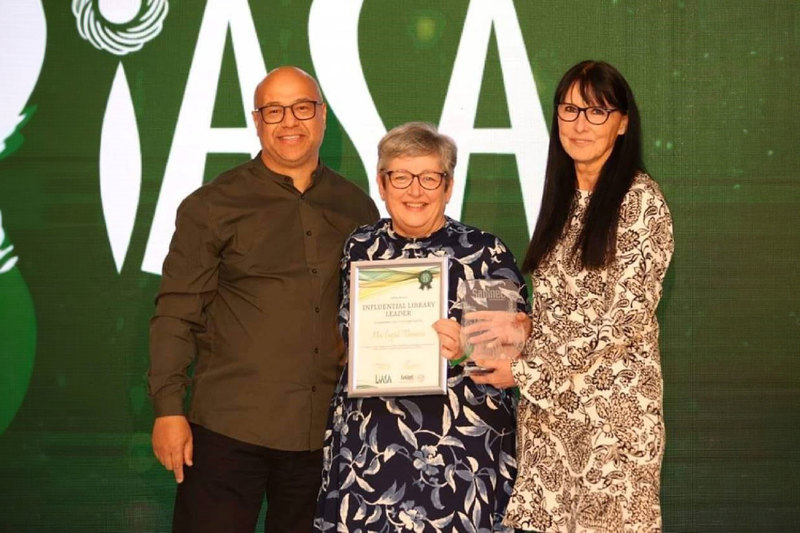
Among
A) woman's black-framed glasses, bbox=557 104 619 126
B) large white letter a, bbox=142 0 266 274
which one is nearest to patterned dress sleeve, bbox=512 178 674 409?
woman's black-framed glasses, bbox=557 104 619 126

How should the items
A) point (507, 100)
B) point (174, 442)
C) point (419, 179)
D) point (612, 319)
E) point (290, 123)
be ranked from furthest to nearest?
point (507, 100) → point (290, 123) → point (174, 442) → point (419, 179) → point (612, 319)

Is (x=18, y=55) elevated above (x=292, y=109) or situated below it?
above

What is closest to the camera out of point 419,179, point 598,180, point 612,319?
point 612,319

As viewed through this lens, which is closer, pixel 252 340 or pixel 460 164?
pixel 252 340

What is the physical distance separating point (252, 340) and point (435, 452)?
734 mm

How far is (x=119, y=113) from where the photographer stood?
412 centimetres

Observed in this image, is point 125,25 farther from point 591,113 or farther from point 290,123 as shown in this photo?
point 591,113

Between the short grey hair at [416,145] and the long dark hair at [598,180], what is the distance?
28 centimetres

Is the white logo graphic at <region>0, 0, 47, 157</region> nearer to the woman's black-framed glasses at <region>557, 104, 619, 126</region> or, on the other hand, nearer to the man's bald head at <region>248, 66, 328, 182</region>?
the man's bald head at <region>248, 66, 328, 182</region>

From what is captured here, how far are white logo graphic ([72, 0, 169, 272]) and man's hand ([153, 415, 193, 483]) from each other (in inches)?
45.5

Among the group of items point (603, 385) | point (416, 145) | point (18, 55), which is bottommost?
point (603, 385)

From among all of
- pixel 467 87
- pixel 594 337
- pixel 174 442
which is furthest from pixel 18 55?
pixel 594 337

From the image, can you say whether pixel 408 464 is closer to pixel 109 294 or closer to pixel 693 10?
pixel 109 294

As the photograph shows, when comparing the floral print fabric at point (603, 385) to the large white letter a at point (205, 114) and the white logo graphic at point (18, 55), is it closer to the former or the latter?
the large white letter a at point (205, 114)
